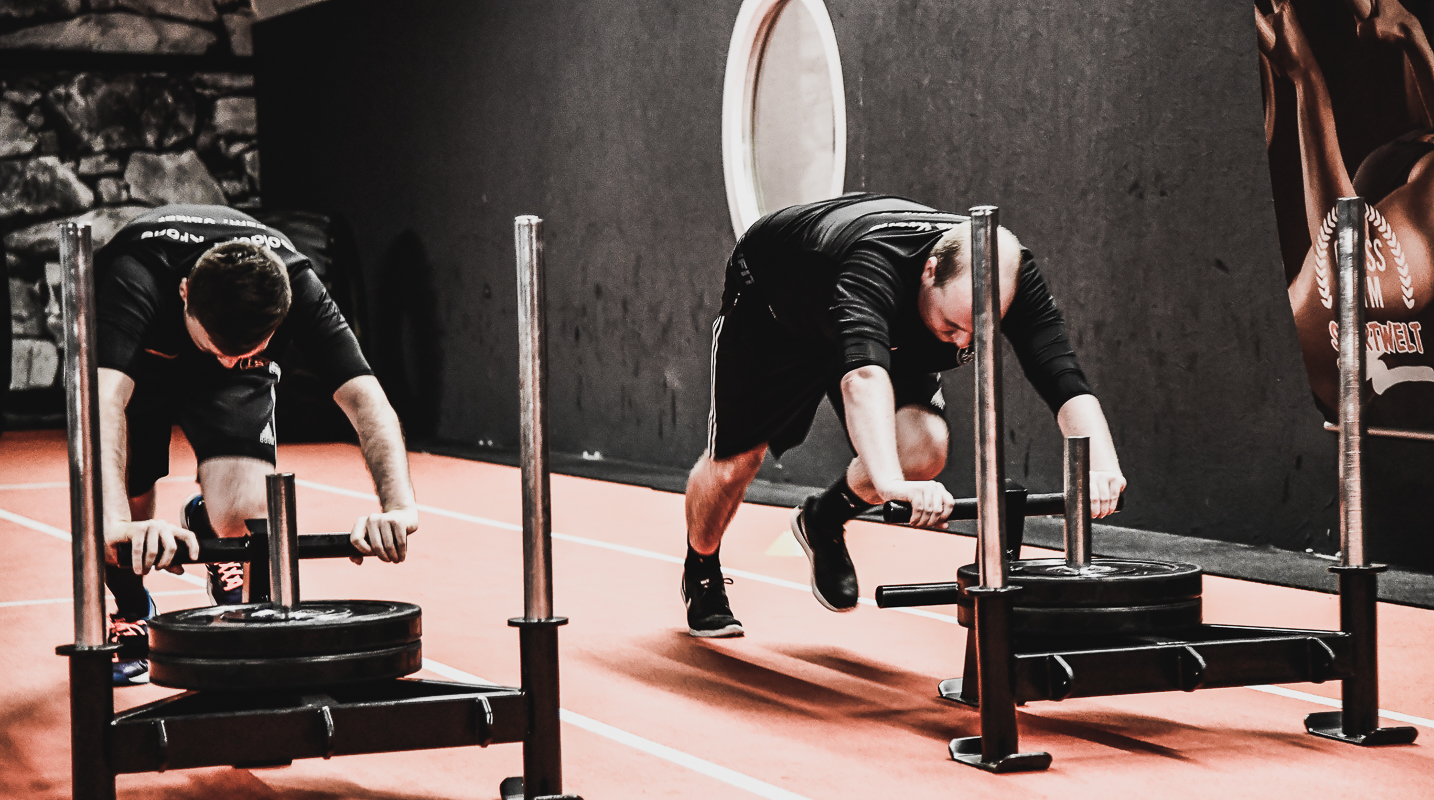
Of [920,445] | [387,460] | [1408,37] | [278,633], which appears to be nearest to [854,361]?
[920,445]

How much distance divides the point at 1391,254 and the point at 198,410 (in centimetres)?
340

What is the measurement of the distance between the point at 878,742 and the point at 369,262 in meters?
8.71

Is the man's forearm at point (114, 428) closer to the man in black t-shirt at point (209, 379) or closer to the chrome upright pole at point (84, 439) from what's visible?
the man in black t-shirt at point (209, 379)

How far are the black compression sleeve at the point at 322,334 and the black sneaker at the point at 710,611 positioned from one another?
1.21 meters

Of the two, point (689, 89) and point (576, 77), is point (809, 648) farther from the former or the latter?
point (576, 77)

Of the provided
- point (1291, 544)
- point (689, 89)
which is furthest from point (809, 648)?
point (689, 89)

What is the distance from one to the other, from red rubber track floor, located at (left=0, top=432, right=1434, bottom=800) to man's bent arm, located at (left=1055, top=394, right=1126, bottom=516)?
0.46 meters

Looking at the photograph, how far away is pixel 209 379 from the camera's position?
3375mm

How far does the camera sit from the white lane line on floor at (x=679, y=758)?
8.20ft

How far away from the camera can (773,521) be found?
6.04 meters

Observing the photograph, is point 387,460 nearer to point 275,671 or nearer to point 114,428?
point 114,428

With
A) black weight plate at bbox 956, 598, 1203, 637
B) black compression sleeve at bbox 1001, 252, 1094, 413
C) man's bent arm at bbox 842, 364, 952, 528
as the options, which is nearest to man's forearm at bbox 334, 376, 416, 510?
man's bent arm at bbox 842, 364, 952, 528

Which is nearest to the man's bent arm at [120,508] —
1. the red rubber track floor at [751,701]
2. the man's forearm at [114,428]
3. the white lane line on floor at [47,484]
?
the man's forearm at [114,428]

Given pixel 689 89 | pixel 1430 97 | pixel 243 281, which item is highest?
pixel 689 89
